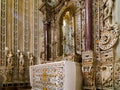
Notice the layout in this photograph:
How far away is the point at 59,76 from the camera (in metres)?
3.69

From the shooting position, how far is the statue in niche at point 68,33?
4.75 metres

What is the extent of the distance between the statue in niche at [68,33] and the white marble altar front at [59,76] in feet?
2.58

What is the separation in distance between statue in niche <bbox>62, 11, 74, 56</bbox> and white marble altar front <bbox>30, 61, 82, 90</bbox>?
30.9 inches

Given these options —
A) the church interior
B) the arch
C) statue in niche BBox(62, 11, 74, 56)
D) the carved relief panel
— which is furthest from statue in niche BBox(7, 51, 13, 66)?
the carved relief panel

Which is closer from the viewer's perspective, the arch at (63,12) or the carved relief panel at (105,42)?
the carved relief panel at (105,42)

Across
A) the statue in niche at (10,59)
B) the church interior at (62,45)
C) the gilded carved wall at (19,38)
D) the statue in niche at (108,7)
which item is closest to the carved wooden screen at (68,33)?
the church interior at (62,45)

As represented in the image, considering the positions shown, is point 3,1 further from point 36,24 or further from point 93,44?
A: point 93,44

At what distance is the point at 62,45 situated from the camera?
17.1 ft

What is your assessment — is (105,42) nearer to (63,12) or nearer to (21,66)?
(63,12)

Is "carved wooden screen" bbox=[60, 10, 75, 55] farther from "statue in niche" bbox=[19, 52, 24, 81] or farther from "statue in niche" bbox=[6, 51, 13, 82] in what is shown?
"statue in niche" bbox=[6, 51, 13, 82]

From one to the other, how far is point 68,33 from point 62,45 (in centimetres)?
44

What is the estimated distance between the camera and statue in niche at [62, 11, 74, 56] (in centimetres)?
475

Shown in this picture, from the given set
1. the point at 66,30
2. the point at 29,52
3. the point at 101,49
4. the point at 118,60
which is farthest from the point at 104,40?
the point at 29,52

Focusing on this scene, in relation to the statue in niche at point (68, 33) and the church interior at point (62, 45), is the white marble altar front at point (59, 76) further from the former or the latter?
the statue in niche at point (68, 33)
